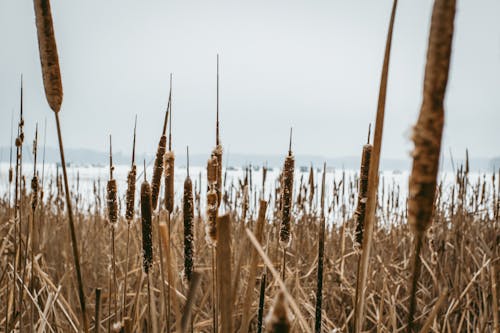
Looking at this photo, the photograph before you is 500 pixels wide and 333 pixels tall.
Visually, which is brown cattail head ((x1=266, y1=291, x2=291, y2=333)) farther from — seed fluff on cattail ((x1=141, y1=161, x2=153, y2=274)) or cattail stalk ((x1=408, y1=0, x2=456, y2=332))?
seed fluff on cattail ((x1=141, y1=161, x2=153, y2=274))

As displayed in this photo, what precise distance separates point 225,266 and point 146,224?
405 mm

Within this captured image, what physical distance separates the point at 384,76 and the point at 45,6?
0.49 metres

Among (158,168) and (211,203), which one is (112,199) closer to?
(158,168)

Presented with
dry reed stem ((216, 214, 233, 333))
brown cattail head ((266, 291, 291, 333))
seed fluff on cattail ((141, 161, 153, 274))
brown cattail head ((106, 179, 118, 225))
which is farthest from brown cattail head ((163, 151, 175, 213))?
brown cattail head ((266, 291, 291, 333))

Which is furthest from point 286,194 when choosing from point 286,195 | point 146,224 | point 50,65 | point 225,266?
point 50,65

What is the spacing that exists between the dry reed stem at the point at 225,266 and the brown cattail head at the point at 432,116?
0.23 meters

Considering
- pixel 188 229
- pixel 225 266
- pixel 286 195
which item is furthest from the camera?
pixel 286 195

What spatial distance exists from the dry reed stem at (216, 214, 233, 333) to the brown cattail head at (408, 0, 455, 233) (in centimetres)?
23

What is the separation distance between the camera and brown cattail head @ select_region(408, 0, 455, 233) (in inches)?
16.7

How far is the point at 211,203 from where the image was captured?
961 millimetres

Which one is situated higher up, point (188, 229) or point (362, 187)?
point (362, 187)

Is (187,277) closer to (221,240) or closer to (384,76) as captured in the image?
(221,240)

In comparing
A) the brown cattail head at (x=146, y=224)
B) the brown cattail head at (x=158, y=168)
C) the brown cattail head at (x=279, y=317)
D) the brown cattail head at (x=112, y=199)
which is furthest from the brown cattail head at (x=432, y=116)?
the brown cattail head at (x=112, y=199)

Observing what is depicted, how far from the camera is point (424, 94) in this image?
44 cm
